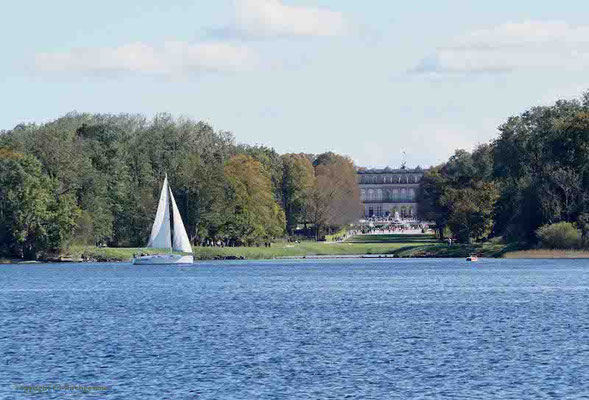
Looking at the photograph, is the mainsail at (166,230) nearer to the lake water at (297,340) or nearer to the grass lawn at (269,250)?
the grass lawn at (269,250)

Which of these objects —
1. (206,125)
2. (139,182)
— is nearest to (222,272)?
(139,182)

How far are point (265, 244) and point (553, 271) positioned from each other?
65201mm

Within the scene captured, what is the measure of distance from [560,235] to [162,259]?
1727 inches

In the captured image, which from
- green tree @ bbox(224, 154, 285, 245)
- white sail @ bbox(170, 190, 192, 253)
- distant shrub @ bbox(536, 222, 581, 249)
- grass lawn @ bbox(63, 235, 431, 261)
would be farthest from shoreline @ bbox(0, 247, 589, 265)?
white sail @ bbox(170, 190, 192, 253)

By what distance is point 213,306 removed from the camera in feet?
240

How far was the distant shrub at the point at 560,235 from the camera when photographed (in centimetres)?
13712

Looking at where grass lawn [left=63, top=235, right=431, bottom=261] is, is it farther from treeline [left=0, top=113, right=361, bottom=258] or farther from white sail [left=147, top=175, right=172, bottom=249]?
white sail [left=147, top=175, right=172, bottom=249]

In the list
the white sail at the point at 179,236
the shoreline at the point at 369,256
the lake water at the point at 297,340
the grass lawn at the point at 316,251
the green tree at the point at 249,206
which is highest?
the green tree at the point at 249,206

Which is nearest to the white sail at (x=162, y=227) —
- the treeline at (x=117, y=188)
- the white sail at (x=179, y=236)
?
the white sail at (x=179, y=236)

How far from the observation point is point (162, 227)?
141m

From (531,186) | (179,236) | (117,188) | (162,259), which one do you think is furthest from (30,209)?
(531,186)

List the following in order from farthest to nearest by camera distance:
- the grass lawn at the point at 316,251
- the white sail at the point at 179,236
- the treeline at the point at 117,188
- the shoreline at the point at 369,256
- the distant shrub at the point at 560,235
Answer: the grass lawn at the point at 316,251 → the shoreline at the point at 369,256 → the white sail at the point at 179,236 → the treeline at the point at 117,188 → the distant shrub at the point at 560,235

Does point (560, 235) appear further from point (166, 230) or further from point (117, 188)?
point (117, 188)

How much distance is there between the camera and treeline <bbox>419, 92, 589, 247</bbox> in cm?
14162
